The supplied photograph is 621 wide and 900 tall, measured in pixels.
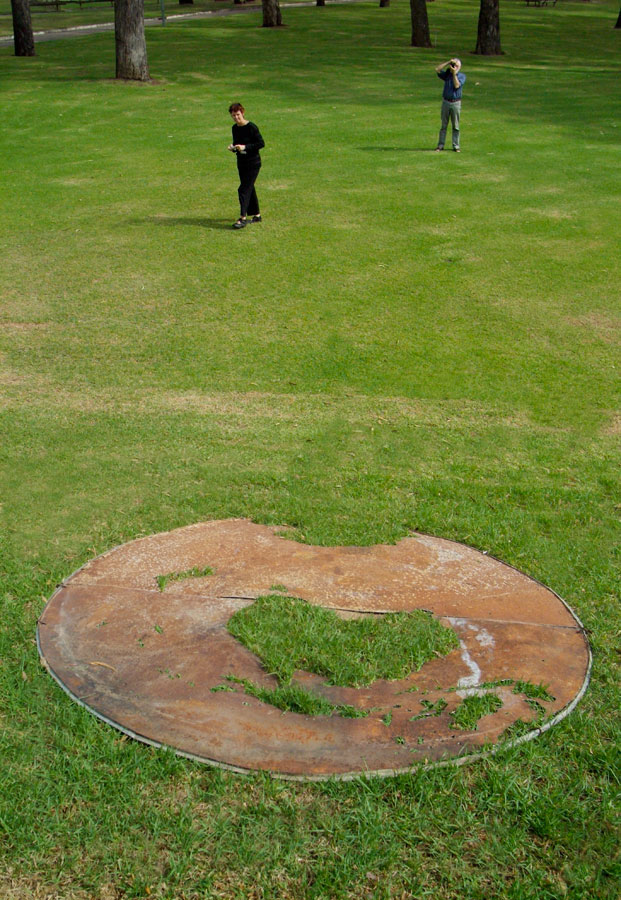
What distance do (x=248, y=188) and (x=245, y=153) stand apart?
51 cm

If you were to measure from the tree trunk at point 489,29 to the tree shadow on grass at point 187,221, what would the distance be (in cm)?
2411

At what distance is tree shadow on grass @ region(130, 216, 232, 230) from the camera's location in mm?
13656

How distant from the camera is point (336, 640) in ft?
15.1

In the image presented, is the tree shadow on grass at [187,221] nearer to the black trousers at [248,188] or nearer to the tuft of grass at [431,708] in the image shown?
the black trousers at [248,188]

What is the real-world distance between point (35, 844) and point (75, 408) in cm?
490

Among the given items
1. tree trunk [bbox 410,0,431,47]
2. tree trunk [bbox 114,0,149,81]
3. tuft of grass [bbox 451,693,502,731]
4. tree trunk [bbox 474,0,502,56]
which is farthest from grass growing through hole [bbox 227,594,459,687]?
tree trunk [bbox 410,0,431,47]

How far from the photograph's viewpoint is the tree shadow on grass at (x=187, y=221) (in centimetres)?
1366

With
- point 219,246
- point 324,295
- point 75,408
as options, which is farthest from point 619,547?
point 219,246

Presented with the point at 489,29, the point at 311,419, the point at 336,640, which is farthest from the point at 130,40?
the point at 336,640

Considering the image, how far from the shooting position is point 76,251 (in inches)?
493

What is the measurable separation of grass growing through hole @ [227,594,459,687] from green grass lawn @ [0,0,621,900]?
690mm

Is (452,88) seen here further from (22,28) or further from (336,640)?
(22,28)

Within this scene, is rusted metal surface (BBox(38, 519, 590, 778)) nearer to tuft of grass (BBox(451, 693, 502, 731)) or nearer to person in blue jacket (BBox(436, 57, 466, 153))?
tuft of grass (BBox(451, 693, 502, 731))

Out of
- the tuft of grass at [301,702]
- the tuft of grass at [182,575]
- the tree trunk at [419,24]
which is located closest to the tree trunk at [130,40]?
the tree trunk at [419,24]
